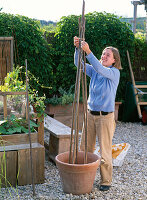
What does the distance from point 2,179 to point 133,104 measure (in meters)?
3.99

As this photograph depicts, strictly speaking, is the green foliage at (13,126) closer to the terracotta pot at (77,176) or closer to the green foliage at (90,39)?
the terracotta pot at (77,176)

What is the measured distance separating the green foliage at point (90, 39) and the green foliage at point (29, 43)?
0.32 meters

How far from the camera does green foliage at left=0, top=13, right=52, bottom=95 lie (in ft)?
17.2

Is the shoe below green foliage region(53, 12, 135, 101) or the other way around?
below

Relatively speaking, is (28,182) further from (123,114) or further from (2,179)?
(123,114)

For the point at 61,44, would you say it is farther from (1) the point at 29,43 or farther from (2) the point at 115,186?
(2) the point at 115,186

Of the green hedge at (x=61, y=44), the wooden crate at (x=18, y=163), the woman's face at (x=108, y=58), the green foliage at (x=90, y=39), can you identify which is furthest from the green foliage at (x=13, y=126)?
the green foliage at (x=90, y=39)

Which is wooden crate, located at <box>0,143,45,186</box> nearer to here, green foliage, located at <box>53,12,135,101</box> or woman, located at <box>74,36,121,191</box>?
woman, located at <box>74,36,121,191</box>

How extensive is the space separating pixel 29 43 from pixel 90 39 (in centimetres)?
136

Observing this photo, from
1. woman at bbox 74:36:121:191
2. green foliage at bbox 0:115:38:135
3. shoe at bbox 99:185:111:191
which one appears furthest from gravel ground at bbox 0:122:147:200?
green foliage at bbox 0:115:38:135

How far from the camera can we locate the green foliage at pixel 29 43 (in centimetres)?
524

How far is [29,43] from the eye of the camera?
17.8 ft

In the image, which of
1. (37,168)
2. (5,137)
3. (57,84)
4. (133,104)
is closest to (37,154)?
(37,168)

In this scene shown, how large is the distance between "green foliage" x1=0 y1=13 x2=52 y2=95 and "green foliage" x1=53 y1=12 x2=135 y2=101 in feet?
1.05
